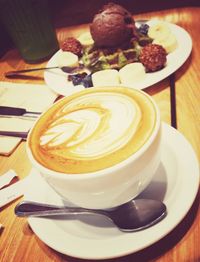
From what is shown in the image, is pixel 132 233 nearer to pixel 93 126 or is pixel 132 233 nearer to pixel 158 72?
pixel 93 126

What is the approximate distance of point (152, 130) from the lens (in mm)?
481

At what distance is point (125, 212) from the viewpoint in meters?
0.52

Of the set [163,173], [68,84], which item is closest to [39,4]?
[68,84]

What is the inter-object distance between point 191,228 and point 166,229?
75 millimetres

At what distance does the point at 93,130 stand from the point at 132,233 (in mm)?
179

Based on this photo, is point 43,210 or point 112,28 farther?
point 112,28

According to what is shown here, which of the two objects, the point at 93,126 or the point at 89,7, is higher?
the point at 93,126

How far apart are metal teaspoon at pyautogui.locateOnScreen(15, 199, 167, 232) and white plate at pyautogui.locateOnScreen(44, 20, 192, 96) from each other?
0.44 metres

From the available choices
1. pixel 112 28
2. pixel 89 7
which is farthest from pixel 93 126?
pixel 89 7

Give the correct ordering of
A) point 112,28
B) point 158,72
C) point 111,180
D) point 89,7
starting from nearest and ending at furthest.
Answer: point 111,180, point 158,72, point 112,28, point 89,7

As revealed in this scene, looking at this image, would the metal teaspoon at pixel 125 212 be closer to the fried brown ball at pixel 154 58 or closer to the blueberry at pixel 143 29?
the fried brown ball at pixel 154 58

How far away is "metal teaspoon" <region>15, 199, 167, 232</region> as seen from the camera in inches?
19.0

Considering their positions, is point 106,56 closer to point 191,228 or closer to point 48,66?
point 48,66

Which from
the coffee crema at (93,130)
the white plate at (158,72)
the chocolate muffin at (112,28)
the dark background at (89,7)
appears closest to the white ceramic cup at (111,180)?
the coffee crema at (93,130)
